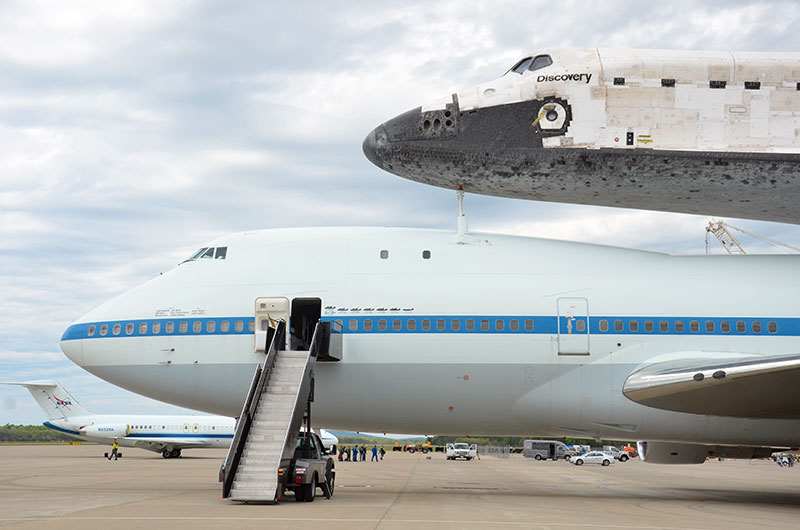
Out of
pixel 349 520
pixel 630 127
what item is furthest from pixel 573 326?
pixel 349 520

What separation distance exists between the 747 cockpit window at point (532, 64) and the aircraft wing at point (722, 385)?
684cm

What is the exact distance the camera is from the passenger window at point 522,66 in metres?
15.6

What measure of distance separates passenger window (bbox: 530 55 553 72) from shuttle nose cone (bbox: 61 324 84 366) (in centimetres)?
1206

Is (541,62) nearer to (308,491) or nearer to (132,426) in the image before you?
(308,491)

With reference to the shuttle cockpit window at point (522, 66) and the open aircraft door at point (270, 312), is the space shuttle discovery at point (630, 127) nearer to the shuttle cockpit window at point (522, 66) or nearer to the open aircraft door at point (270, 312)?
the shuttle cockpit window at point (522, 66)

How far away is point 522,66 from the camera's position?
1575cm

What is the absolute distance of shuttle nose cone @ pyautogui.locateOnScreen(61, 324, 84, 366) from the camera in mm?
17234

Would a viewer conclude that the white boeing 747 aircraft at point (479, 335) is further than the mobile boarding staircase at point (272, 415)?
Yes

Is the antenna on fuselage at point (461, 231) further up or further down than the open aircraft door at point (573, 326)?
further up

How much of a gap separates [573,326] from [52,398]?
163ft

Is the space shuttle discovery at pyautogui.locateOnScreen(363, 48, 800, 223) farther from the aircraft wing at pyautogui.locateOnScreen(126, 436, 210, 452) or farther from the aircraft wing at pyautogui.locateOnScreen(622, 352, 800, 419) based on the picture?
the aircraft wing at pyautogui.locateOnScreen(126, 436, 210, 452)

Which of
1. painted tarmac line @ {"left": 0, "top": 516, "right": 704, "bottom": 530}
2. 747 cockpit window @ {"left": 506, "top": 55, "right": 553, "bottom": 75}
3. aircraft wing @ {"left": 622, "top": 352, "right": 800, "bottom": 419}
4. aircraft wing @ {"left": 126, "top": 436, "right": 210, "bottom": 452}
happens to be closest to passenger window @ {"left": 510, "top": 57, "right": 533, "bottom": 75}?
747 cockpit window @ {"left": 506, "top": 55, "right": 553, "bottom": 75}

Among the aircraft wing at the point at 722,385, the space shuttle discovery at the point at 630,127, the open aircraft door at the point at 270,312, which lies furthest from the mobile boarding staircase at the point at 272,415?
the aircraft wing at the point at 722,385

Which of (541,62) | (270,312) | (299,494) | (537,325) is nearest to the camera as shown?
(299,494)
